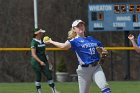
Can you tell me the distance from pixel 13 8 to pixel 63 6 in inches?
105

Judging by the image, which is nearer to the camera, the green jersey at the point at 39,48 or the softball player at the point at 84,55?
the softball player at the point at 84,55

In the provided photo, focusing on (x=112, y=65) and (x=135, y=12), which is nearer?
(x=135, y=12)

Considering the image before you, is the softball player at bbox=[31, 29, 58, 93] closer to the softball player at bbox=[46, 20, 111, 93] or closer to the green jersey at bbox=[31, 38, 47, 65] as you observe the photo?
the green jersey at bbox=[31, 38, 47, 65]

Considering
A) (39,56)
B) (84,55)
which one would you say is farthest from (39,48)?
(84,55)

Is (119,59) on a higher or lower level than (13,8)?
lower

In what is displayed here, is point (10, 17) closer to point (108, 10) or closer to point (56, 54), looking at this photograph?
point (56, 54)

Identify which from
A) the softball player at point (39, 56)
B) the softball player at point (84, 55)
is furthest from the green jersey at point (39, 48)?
the softball player at point (84, 55)

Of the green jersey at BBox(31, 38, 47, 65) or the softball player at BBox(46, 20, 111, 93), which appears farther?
the green jersey at BBox(31, 38, 47, 65)

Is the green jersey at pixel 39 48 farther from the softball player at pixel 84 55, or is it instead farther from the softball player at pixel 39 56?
the softball player at pixel 84 55

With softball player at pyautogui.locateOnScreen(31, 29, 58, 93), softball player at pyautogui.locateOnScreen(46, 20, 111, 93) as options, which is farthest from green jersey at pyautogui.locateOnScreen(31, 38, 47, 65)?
softball player at pyautogui.locateOnScreen(46, 20, 111, 93)

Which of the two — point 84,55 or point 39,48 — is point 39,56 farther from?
point 84,55

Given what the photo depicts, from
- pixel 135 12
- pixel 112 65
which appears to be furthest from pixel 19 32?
pixel 135 12

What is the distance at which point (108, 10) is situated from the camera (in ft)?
79.8

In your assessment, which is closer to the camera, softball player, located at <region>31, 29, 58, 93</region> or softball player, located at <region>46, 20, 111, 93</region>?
softball player, located at <region>46, 20, 111, 93</region>
